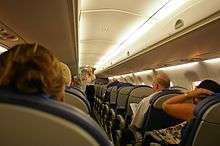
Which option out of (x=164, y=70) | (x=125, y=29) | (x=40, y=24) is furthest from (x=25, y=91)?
(x=164, y=70)

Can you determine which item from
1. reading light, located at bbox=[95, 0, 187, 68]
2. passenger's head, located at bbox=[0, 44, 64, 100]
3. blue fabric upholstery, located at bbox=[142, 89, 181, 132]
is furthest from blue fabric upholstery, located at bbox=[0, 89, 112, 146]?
reading light, located at bbox=[95, 0, 187, 68]

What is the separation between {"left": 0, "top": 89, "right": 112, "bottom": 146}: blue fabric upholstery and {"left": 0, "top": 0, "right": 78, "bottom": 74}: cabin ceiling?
7.40 ft

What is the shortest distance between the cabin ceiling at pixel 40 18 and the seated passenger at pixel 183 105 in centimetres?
163

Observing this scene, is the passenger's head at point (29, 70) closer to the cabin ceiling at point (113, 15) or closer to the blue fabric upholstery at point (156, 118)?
the blue fabric upholstery at point (156, 118)

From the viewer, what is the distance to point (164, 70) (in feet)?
32.6

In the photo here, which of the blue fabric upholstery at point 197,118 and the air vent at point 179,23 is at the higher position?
the air vent at point 179,23

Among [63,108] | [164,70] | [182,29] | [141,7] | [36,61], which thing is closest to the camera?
[63,108]

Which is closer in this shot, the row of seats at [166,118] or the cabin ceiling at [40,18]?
the row of seats at [166,118]

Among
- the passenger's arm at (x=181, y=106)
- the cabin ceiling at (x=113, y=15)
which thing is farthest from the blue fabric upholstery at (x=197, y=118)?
the cabin ceiling at (x=113, y=15)

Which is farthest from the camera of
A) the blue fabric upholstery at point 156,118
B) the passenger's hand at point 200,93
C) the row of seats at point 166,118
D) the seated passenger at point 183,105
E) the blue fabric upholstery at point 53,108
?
the blue fabric upholstery at point 156,118

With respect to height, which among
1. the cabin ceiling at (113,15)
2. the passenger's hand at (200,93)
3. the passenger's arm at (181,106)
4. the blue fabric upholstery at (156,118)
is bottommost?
the blue fabric upholstery at (156,118)

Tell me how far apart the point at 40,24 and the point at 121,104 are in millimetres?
3254

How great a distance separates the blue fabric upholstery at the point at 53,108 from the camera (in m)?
1.02

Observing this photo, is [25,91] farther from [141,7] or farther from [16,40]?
[16,40]
